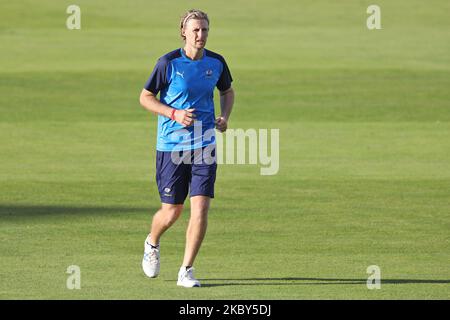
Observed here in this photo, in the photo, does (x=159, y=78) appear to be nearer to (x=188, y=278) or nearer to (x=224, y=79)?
(x=224, y=79)

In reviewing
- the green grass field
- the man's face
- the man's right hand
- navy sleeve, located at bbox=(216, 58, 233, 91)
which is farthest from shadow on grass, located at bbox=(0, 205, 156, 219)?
the man's face

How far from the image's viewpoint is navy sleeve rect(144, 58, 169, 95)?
12000 mm

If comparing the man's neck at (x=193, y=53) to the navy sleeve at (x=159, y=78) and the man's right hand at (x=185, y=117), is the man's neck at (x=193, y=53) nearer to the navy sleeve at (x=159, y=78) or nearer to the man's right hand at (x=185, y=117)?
the navy sleeve at (x=159, y=78)

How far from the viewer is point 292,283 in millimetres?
12000

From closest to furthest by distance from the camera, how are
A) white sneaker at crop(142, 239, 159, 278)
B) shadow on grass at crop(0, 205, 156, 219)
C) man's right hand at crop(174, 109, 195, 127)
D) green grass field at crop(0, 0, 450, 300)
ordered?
man's right hand at crop(174, 109, 195, 127) → white sneaker at crop(142, 239, 159, 278) → green grass field at crop(0, 0, 450, 300) → shadow on grass at crop(0, 205, 156, 219)

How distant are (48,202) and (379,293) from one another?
6.73 meters

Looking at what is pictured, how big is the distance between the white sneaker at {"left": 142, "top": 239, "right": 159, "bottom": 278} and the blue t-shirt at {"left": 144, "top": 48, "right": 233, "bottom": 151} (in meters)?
0.95

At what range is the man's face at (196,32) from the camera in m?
11.8

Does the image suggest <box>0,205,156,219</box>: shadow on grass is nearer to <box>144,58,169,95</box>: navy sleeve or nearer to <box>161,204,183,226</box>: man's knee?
<box>161,204,183,226</box>: man's knee

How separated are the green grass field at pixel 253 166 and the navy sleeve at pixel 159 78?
172 cm

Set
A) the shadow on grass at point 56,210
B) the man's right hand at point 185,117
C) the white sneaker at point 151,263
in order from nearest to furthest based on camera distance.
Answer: the man's right hand at point 185,117 < the white sneaker at point 151,263 < the shadow on grass at point 56,210

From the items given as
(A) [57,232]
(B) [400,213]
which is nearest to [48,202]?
(A) [57,232]

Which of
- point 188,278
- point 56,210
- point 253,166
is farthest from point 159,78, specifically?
point 253,166

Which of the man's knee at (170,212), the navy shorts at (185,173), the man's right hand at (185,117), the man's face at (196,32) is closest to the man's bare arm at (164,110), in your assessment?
the man's right hand at (185,117)
